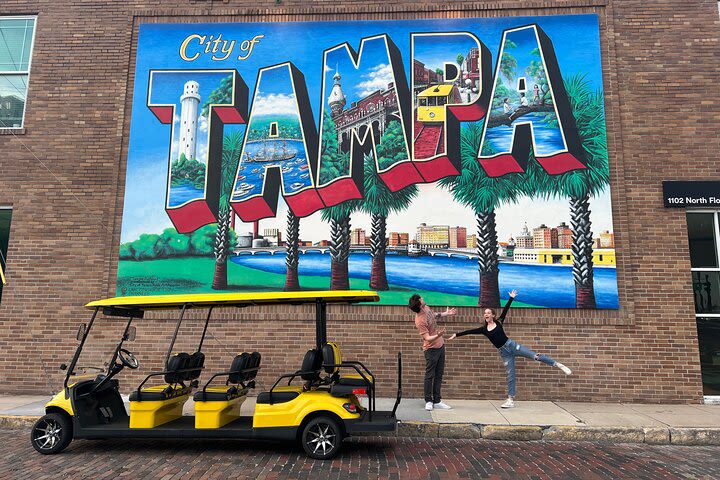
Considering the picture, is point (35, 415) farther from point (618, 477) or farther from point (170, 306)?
point (618, 477)

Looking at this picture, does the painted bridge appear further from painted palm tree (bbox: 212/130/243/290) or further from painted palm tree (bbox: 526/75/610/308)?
painted palm tree (bbox: 526/75/610/308)

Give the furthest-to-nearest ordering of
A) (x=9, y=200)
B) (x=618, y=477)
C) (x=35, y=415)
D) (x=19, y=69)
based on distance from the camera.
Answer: (x=19, y=69)
(x=9, y=200)
(x=35, y=415)
(x=618, y=477)

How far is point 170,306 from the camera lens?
6352 mm

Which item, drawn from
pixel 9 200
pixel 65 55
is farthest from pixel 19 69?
pixel 9 200

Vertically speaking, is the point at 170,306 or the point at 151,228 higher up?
the point at 151,228

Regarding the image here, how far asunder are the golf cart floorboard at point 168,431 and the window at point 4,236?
527cm

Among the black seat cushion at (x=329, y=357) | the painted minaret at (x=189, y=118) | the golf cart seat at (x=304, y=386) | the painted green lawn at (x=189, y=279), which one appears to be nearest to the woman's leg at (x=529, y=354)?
the painted green lawn at (x=189, y=279)

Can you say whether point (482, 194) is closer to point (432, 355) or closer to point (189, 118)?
point (432, 355)

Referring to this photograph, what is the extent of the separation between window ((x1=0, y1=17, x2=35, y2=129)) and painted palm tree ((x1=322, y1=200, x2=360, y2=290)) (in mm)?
7017

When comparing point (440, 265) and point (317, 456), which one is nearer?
point (317, 456)

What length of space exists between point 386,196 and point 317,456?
5.08 metres

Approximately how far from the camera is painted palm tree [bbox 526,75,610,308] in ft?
27.8

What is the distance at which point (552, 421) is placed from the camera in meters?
6.68

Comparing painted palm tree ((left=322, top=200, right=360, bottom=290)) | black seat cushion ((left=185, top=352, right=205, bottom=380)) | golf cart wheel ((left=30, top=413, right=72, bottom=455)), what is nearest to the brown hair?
painted palm tree ((left=322, top=200, right=360, bottom=290))
